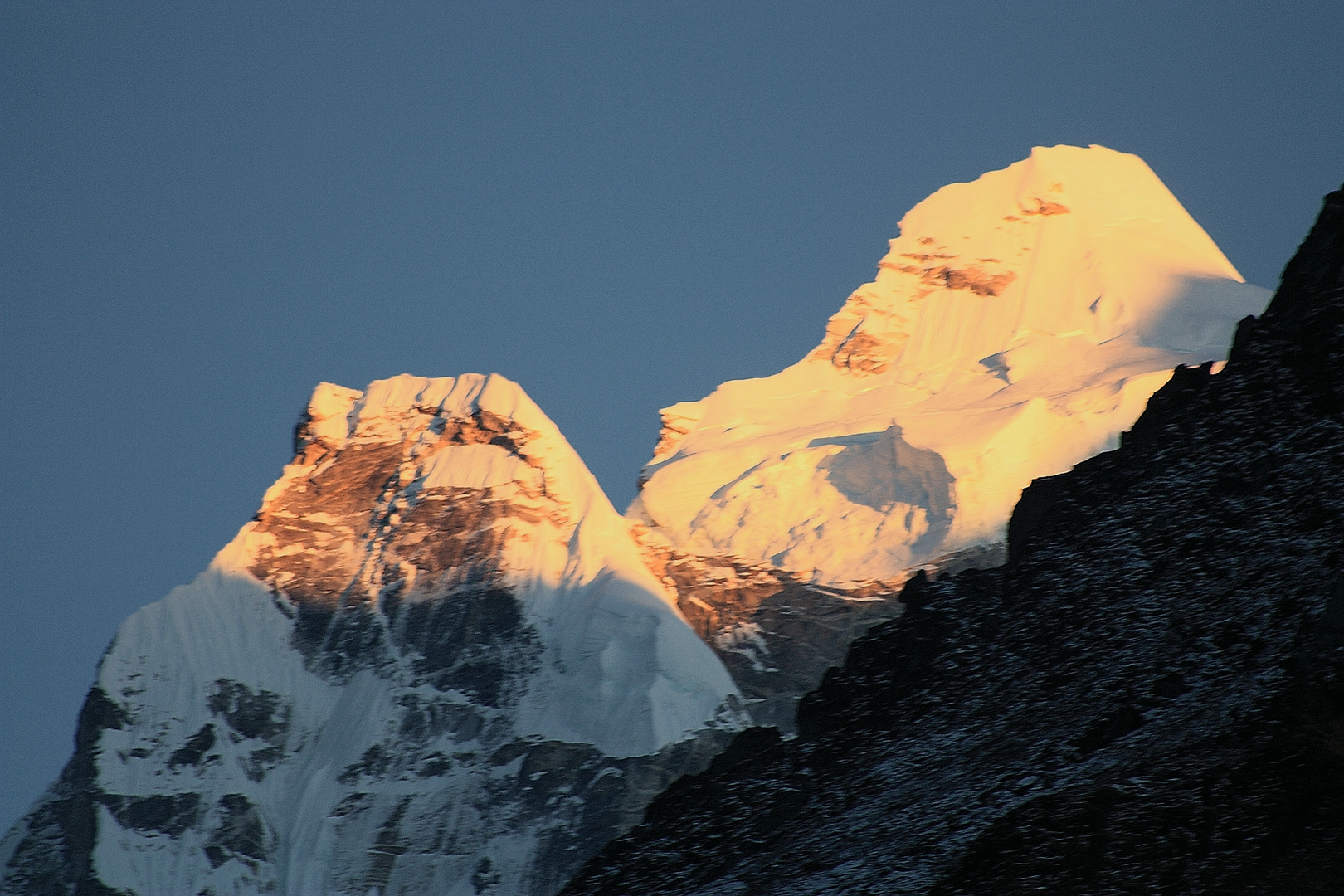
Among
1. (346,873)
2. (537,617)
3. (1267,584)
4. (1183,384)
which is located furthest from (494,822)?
(1267,584)

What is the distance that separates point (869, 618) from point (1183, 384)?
4564 inches

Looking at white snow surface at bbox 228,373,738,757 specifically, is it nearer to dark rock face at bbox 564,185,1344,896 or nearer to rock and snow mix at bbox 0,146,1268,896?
rock and snow mix at bbox 0,146,1268,896

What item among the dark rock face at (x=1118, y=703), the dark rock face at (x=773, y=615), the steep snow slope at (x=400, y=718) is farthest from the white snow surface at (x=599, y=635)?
the dark rock face at (x=1118, y=703)

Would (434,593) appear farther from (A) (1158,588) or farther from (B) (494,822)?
(A) (1158,588)

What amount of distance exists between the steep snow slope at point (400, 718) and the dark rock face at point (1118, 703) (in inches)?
3916

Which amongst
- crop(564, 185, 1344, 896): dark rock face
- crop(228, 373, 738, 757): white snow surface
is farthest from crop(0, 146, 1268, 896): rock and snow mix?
crop(564, 185, 1344, 896): dark rock face

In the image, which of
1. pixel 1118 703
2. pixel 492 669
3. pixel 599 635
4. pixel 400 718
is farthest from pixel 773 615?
pixel 1118 703

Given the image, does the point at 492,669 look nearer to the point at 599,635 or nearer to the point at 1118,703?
the point at 599,635

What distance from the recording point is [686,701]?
168 m

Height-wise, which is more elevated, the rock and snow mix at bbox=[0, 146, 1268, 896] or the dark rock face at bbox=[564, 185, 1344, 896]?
the rock and snow mix at bbox=[0, 146, 1268, 896]

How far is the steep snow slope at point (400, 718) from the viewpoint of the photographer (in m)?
163

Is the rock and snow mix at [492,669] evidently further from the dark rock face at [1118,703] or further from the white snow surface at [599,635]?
→ the dark rock face at [1118,703]

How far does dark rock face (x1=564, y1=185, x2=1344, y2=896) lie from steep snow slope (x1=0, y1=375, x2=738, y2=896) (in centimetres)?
9948

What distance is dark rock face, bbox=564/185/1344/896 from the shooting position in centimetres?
3959
